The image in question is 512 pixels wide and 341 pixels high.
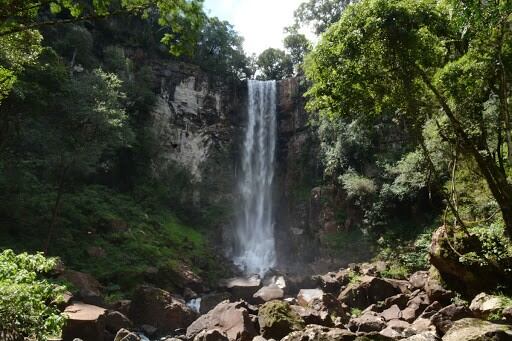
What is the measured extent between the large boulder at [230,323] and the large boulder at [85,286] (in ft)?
12.2

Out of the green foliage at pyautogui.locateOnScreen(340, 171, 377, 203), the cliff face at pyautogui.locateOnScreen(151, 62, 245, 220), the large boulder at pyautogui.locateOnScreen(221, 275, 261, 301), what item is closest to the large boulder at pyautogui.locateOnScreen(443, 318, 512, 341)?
the large boulder at pyautogui.locateOnScreen(221, 275, 261, 301)

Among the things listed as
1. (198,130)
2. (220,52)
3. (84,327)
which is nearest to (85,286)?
(84,327)

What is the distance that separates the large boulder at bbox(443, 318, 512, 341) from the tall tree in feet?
7.09

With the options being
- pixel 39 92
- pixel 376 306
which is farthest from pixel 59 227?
pixel 376 306

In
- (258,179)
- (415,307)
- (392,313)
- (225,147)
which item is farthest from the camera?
(225,147)

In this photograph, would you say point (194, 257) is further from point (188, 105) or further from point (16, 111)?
point (188, 105)

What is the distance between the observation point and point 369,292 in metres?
13.5

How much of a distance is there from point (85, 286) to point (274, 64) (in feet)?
93.5

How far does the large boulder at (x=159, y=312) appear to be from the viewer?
43.8 feet

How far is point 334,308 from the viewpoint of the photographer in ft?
40.1

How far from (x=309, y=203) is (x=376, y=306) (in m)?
14.9

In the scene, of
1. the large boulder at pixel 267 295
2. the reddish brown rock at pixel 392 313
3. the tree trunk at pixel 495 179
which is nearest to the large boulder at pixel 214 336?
the reddish brown rock at pixel 392 313

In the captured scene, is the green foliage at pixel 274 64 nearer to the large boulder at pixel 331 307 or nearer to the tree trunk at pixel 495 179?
the large boulder at pixel 331 307

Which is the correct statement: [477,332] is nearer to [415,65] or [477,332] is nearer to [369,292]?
[415,65]
